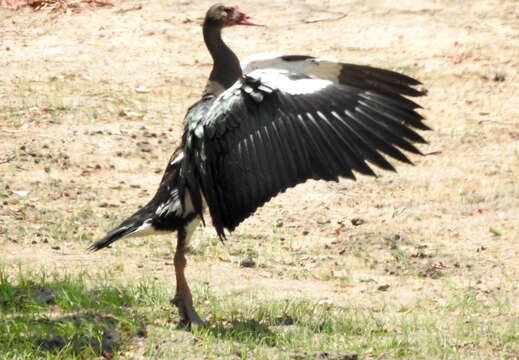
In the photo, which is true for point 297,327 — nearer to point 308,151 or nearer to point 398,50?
point 308,151

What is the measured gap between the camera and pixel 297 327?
6.16 meters

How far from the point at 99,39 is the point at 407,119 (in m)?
8.80

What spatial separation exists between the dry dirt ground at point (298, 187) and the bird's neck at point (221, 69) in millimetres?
1412

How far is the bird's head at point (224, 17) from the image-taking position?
7.34 metres

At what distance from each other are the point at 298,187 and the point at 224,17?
267 centimetres

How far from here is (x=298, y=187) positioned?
9.69 metres

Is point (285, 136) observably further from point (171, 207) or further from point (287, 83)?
point (171, 207)

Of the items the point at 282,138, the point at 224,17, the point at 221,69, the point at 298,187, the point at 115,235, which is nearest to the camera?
the point at 282,138

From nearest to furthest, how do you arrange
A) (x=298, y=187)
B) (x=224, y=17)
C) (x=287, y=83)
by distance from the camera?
(x=287, y=83)
(x=224, y=17)
(x=298, y=187)

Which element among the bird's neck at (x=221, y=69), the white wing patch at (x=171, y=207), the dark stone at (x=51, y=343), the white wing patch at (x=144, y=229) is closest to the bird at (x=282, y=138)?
the white wing patch at (x=171, y=207)

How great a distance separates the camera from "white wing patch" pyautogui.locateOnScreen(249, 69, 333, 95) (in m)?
5.91

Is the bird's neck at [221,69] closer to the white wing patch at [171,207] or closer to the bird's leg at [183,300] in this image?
the white wing patch at [171,207]

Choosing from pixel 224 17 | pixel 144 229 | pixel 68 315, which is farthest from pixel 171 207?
pixel 224 17

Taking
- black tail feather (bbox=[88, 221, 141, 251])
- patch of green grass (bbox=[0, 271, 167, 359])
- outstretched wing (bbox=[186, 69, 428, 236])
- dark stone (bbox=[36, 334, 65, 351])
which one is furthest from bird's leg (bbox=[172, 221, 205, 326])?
dark stone (bbox=[36, 334, 65, 351])
